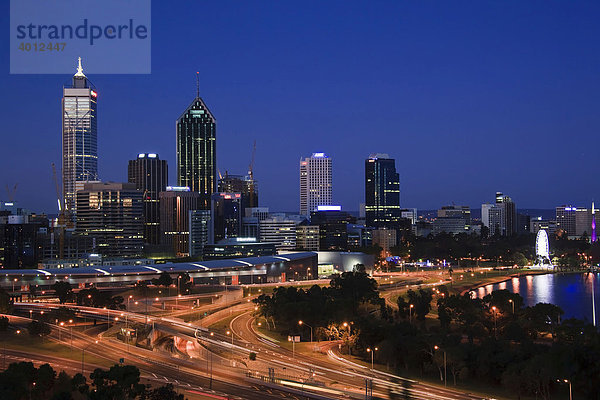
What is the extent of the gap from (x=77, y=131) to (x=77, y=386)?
14662 cm

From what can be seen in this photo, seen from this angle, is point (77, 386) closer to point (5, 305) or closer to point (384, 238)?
point (5, 305)

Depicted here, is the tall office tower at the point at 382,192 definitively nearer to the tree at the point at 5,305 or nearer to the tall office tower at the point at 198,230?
the tall office tower at the point at 198,230

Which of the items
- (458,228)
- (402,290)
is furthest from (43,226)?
(458,228)

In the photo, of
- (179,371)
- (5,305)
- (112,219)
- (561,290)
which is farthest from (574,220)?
(179,371)

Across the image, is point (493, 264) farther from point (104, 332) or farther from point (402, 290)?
point (104, 332)

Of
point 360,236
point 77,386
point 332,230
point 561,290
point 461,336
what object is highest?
point 332,230

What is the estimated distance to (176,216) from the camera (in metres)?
129

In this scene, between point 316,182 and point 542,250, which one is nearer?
point 542,250

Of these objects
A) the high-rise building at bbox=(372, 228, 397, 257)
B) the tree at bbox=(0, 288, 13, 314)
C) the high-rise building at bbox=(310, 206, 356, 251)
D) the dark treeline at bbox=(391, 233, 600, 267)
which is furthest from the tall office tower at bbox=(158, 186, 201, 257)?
the tree at bbox=(0, 288, 13, 314)

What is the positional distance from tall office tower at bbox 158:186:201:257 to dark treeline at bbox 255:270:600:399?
83055mm

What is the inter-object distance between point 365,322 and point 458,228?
15376 centimetres

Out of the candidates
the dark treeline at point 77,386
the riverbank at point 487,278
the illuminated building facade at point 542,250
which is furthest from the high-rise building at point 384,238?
the dark treeline at point 77,386

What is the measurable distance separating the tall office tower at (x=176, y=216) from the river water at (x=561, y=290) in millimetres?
68794

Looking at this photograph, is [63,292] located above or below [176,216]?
below
